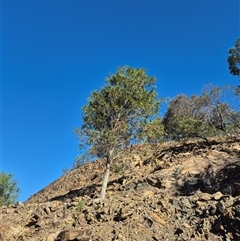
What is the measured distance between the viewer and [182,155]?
22250mm

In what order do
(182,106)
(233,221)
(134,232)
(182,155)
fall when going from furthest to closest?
(182,106) < (182,155) < (134,232) < (233,221)

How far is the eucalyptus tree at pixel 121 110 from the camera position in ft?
66.0

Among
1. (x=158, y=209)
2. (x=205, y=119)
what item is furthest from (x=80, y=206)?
(x=205, y=119)

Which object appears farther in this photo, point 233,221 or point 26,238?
point 26,238

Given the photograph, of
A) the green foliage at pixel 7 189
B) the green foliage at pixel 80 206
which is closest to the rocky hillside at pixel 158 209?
the green foliage at pixel 80 206

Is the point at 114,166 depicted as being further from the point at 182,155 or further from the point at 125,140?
the point at 182,155

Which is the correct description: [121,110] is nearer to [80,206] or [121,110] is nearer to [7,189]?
[80,206]

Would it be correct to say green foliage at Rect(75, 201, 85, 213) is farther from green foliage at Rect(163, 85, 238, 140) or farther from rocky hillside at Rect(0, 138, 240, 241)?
green foliage at Rect(163, 85, 238, 140)

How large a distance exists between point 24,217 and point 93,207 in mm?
4539

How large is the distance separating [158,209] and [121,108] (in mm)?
8926

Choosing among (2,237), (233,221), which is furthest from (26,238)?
(233,221)

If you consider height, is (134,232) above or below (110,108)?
below

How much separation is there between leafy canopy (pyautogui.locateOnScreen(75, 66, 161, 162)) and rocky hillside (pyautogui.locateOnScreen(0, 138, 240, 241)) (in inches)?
74.1

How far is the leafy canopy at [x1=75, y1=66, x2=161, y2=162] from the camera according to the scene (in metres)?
20.2
